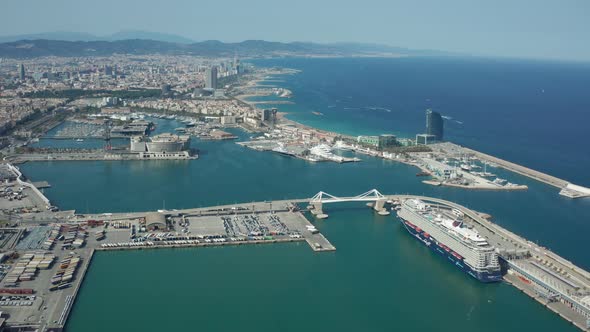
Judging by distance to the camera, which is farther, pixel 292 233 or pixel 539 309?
pixel 292 233

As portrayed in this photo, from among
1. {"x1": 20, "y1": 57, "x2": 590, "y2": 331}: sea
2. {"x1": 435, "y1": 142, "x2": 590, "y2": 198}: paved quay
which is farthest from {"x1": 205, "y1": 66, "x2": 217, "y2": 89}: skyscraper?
{"x1": 435, "y1": 142, "x2": 590, "y2": 198}: paved quay

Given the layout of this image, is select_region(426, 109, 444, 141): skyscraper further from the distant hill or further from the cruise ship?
the distant hill

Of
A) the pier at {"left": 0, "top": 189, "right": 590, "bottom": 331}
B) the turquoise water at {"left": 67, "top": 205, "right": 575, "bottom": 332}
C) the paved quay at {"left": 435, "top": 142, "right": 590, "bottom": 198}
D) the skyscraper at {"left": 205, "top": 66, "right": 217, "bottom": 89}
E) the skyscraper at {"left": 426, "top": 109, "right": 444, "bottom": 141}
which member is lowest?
the turquoise water at {"left": 67, "top": 205, "right": 575, "bottom": 332}

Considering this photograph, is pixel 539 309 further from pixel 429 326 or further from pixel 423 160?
pixel 423 160

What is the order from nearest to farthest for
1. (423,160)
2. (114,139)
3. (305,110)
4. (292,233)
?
(292,233), (423,160), (114,139), (305,110)

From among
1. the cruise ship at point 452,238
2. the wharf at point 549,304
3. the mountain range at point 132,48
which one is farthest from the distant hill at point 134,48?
the wharf at point 549,304

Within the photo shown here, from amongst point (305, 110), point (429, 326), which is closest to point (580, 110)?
point (305, 110)

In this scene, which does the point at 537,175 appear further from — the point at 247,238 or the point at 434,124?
the point at 247,238

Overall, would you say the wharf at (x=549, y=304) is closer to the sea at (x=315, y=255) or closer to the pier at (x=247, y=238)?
the pier at (x=247, y=238)
